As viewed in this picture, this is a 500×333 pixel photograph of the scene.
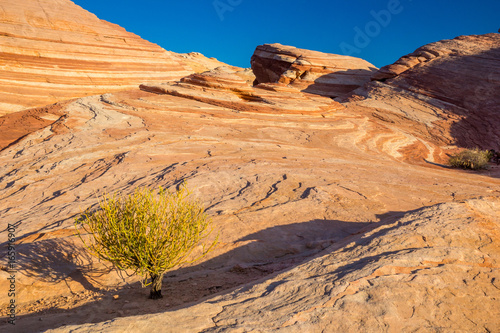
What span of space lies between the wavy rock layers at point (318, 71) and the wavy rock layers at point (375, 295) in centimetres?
2872

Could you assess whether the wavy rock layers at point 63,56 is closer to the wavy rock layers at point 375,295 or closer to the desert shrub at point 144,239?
the desert shrub at point 144,239

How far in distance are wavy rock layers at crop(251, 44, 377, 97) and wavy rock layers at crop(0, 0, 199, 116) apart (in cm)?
1012

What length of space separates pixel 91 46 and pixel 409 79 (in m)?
23.0

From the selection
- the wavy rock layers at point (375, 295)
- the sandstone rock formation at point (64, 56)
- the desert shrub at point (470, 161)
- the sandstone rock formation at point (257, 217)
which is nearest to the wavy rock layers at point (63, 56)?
the sandstone rock formation at point (64, 56)

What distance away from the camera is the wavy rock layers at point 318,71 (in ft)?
106

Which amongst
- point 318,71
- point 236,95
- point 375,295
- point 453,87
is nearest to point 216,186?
point 375,295

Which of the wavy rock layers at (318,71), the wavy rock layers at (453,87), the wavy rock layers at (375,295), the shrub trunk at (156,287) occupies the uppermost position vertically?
the wavy rock layers at (318,71)

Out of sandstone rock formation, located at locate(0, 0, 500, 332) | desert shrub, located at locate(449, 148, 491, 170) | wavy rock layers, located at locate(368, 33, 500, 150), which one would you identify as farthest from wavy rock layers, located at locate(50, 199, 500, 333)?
wavy rock layers, located at locate(368, 33, 500, 150)

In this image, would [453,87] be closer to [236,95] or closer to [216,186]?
[236,95]

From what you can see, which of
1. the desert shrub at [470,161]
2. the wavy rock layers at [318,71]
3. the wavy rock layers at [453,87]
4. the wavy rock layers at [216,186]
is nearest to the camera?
the wavy rock layers at [216,186]

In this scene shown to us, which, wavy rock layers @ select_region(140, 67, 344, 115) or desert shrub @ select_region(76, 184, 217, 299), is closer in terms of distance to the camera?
desert shrub @ select_region(76, 184, 217, 299)

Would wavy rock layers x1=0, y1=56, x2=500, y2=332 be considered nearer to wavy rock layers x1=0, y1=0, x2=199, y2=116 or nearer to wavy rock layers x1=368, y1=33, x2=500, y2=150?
wavy rock layers x1=368, y1=33, x2=500, y2=150

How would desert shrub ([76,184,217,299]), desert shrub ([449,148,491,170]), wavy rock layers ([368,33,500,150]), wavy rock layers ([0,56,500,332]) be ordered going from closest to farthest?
desert shrub ([76,184,217,299])
wavy rock layers ([0,56,500,332])
desert shrub ([449,148,491,170])
wavy rock layers ([368,33,500,150])

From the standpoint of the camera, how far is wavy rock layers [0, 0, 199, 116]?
21953 millimetres
